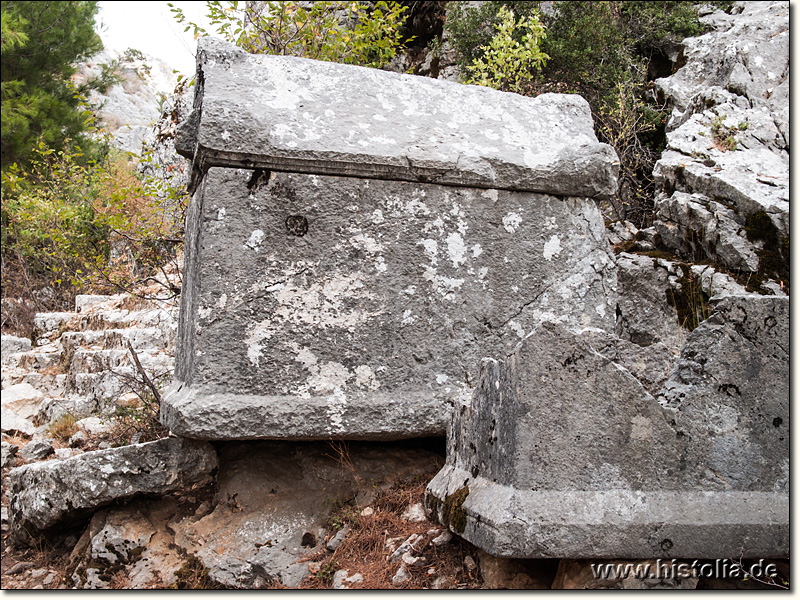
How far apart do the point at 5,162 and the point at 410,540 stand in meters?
10.3

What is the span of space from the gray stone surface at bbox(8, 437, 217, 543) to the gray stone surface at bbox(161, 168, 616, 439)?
195mm

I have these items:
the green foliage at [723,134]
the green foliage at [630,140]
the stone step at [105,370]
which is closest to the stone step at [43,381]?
the stone step at [105,370]

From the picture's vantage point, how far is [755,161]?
5.01 m

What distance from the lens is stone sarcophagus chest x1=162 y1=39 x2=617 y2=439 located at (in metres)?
2.76

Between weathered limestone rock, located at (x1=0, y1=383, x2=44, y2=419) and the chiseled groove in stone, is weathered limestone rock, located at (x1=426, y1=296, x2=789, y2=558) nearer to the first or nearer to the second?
the chiseled groove in stone

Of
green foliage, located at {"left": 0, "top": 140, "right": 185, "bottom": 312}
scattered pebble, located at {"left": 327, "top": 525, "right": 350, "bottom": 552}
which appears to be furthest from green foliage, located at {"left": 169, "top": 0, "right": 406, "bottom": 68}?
scattered pebble, located at {"left": 327, "top": 525, "right": 350, "bottom": 552}

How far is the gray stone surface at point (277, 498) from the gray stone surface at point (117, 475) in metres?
0.17

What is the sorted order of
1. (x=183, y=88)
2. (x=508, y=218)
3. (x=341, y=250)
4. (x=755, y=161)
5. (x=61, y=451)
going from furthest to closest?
(x=183, y=88) < (x=755, y=161) < (x=61, y=451) < (x=508, y=218) < (x=341, y=250)

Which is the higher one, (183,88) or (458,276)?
(183,88)

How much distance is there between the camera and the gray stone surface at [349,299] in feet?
8.97

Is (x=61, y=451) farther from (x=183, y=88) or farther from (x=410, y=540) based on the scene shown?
(x=183, y=88)

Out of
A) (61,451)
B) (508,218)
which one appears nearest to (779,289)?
(508,218)

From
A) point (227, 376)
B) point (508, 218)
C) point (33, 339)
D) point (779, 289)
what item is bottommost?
point (33, 339)

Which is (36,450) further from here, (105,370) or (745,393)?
(745,393)
